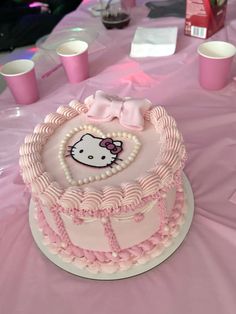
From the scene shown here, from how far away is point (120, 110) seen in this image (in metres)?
0.84

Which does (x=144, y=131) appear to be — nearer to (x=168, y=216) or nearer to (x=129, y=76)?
(x=168, y=216)

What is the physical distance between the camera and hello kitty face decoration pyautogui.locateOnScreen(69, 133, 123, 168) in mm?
750

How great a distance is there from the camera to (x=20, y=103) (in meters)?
1.25

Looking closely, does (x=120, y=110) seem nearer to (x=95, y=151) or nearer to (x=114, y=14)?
(x=95, y=151)

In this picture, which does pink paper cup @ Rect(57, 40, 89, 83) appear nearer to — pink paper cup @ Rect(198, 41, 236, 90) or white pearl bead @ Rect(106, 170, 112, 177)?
pink paper cup @ Rect(198, 41, 236, 90)

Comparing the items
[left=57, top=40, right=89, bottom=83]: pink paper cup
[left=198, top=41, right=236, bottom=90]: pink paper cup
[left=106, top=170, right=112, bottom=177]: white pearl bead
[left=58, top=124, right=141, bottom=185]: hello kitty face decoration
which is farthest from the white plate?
[left=198, top=41, right=236, bottom=90]: pink paper cup

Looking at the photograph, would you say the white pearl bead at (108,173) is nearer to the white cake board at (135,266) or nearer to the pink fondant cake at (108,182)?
the pink fondant cake at (108,182)

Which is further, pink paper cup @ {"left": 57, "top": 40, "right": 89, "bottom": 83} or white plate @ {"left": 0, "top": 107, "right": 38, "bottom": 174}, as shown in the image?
pink paper cup @ {"left": 57, "top": 40, "right": 89, "bottom": 83}

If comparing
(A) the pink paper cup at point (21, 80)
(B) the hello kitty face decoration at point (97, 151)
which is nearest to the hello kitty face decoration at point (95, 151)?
(B) the hello kitty face decoration at point (97, 151)

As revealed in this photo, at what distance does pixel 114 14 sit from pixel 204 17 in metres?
0.41

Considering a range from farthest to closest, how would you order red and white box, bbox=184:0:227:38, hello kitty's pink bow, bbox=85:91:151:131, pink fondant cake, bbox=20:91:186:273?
red and white box, bbox=184:0:227:38 < hello kitty's pink bow, bbox=85:91:151:131 < pink fondant cake, bbox=20:91:186:273

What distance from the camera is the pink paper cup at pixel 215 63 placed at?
1.14 metres

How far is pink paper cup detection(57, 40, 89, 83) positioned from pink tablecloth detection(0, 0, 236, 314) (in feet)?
0.11

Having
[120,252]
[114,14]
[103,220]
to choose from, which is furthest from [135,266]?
[114,14]
